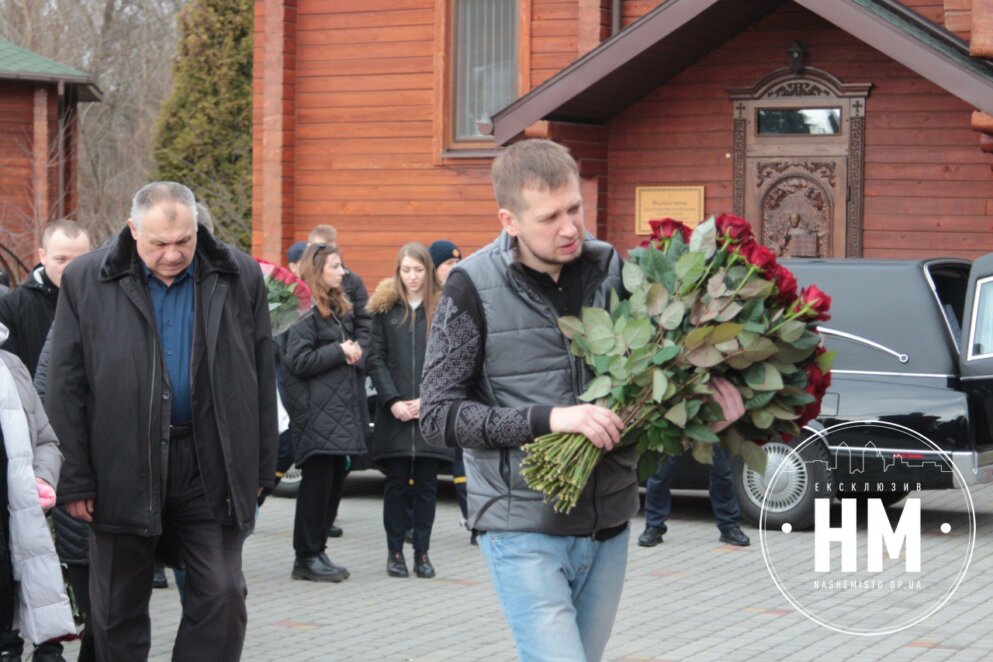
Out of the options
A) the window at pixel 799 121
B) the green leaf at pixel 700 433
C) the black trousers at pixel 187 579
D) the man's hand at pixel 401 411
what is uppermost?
the window at pixel 799 121

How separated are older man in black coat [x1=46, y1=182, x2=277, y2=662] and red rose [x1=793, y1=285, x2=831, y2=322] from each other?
217 centimetres

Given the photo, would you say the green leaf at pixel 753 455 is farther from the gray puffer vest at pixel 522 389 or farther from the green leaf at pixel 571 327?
the green leaf at pixel 571 327

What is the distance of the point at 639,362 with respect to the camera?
13.9ft

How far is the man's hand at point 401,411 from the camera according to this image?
9680mm

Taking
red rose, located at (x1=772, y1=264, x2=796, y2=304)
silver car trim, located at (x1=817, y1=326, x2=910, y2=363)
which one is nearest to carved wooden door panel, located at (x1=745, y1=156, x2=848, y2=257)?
silver car trim, located at (x1=817, y1=326, x2=910, y2=363)

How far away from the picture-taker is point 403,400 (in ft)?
32.1

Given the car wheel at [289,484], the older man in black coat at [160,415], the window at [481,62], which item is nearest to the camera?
the older man in black coat at [160,415]

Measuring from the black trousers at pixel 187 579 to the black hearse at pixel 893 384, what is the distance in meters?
5.82

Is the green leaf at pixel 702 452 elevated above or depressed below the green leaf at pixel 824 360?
below

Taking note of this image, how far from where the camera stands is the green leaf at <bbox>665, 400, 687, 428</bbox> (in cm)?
421

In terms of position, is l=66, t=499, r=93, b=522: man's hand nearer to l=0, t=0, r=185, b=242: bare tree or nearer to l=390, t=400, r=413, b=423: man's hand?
l=390, t=400, r=413, b=423: man's hand

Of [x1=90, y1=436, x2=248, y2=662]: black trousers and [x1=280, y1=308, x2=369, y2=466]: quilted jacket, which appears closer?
[x1=90, y1=436, x2=248, y2=662]: black trousers

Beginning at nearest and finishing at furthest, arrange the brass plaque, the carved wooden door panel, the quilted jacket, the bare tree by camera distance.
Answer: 1. the quilted jacket
2. the carved wooden door panel
3. the brass plaque
4. the bare tree

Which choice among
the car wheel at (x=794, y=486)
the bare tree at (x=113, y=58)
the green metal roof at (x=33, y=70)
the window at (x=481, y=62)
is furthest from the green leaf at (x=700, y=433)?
the bare tree at (x=113, y=58)
